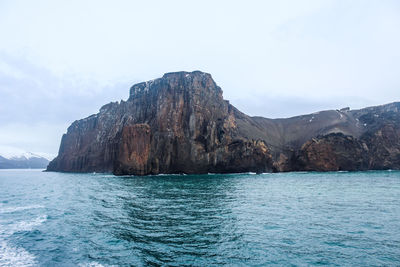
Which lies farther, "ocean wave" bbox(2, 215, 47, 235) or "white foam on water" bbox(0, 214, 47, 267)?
"ocean wave" bbox(2, 215, 47, 235)

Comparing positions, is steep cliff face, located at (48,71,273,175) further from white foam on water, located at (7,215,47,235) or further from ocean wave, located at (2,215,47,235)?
ocean wave, located at (2,215,47,235)

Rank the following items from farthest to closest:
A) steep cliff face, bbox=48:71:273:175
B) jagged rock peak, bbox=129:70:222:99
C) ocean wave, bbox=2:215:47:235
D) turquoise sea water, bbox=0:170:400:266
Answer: jagged rock peak, bbox=129:70:222:99
steep cliff face, bbox=48:71:273:175
ocean wave, bbox=2:215:47:235
turquoise sea water, bbox=0:170:400:266

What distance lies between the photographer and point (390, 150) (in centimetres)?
12812

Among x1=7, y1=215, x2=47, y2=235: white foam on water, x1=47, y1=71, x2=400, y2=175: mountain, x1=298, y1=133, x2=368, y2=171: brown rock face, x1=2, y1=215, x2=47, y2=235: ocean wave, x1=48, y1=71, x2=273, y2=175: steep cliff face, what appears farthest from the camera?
x1=298, y1=133, x2=368, y2=171: brown rock face

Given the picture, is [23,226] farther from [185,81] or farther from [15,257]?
[185,81]

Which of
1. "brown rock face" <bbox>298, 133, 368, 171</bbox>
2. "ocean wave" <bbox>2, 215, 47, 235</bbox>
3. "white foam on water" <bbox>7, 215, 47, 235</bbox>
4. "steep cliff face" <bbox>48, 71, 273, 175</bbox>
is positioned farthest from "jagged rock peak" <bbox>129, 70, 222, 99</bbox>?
"ocean wave" <bbox>2, 215, 47, 235</bbox>

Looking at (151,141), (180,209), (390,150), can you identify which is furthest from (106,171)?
(390,150)

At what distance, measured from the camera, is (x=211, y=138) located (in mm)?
115938

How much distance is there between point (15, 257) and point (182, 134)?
10277 centimetres

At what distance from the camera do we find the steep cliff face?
4286 inches

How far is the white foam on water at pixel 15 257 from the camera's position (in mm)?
13414

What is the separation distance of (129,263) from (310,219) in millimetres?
15227

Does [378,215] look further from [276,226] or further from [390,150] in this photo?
[390,150]

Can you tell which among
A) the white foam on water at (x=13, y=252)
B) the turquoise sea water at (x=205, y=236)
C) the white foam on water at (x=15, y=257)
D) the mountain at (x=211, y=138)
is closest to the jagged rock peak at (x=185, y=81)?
the mountain at (x=211, y=138)
